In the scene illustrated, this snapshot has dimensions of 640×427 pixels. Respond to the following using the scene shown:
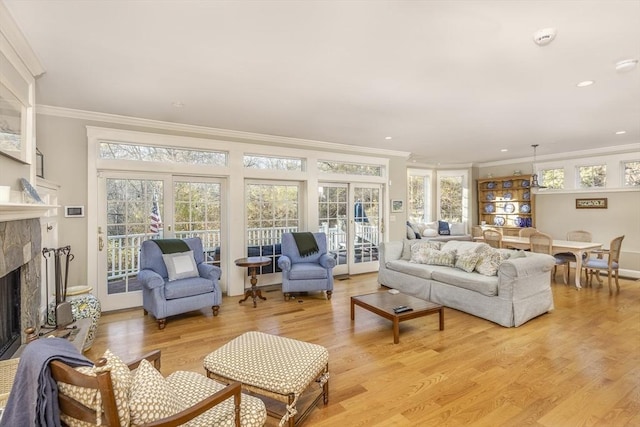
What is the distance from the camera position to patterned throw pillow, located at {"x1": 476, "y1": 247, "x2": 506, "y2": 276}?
3902 millimetres

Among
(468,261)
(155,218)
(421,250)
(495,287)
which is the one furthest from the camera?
(421,250)

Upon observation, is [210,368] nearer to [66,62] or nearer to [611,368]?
[66,62]

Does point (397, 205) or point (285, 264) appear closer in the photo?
point (285, 264)

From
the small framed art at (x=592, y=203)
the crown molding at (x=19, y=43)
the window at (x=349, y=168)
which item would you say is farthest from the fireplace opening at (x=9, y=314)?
the small framed art at (x=592, y=203)

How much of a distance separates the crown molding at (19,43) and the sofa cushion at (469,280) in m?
4.68

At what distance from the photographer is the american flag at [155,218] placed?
4.32m

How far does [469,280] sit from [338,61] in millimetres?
2960

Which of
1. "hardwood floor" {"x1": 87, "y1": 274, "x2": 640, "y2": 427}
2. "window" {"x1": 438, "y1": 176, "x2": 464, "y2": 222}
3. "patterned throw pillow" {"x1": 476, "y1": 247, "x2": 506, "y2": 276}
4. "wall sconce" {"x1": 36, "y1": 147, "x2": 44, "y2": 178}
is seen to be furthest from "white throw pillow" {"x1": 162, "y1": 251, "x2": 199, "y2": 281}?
"window" {"x1": 438, "y1": 176, "x2": 464, "y2": 222}

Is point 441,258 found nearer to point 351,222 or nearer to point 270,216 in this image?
point 351,222

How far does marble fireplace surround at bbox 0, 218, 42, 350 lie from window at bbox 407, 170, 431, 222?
304 inches

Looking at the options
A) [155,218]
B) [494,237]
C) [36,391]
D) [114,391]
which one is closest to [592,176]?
[494,237]

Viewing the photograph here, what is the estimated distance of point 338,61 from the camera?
2.57 meters

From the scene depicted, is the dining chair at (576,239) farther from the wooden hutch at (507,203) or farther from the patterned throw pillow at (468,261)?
the patterned throw pillow at (468,261)

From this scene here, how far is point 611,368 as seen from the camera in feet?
8.60
